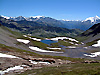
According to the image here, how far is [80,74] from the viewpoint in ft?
104

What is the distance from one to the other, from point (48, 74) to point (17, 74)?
33.5 feet

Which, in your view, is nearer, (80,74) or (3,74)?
(80,74)

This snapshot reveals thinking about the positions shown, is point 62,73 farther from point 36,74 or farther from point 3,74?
point 3,74

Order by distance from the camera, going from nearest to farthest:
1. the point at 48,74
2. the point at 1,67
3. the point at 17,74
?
the point at 48,74
the point at 17,74
the point at 1,67

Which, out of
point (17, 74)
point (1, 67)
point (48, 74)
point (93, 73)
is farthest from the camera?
point (1, 67)

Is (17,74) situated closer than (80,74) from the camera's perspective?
No

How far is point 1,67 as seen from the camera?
42.3 meters

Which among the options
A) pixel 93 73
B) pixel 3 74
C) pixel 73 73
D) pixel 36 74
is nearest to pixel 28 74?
pixel 36 74

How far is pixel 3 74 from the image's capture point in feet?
120

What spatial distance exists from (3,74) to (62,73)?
1893cm

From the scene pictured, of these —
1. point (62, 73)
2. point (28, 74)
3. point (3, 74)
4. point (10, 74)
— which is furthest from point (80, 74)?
point (3, 74)

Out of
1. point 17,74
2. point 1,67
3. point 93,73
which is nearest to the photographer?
point 93,73

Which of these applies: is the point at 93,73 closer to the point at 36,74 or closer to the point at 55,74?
the point at 55,74

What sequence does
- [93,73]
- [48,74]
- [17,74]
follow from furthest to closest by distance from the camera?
[17,74] → [48,74] → [93,73]
